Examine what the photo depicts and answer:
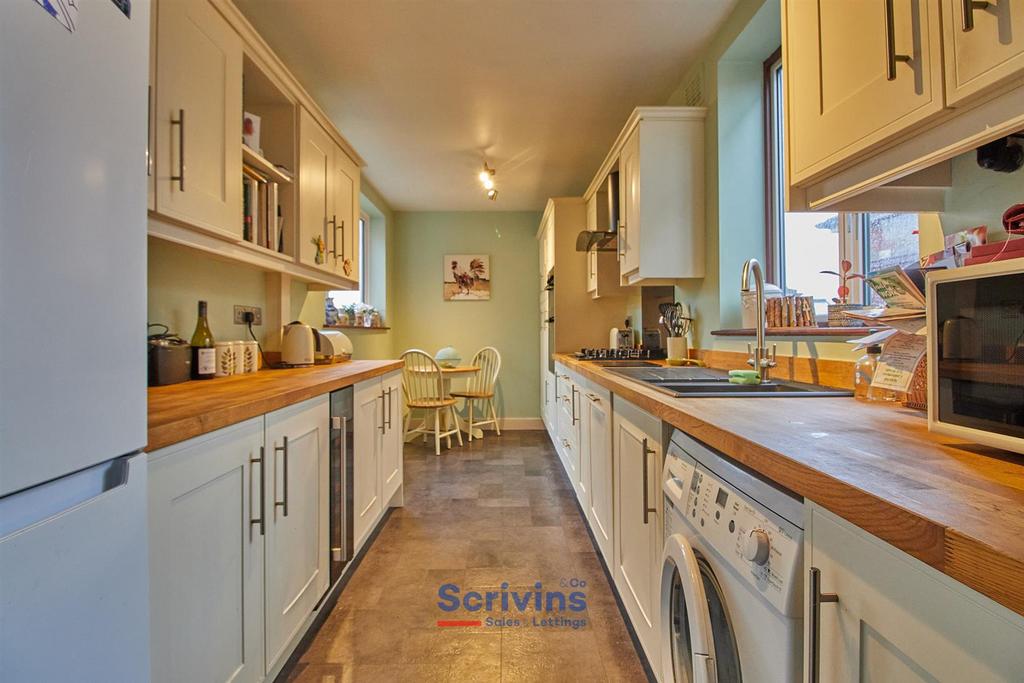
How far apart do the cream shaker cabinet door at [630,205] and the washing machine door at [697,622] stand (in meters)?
1.71

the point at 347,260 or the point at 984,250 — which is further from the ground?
the point at 347,260

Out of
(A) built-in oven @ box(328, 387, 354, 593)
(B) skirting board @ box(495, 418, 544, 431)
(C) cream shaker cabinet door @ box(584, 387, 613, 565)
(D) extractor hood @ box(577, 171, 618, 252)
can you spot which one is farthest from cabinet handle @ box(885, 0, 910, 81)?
(B) skirting board @ box(495, 418, 544, 431)

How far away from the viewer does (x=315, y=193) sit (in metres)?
2.22

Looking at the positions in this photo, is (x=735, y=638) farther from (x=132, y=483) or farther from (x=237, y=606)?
(x=237, y=606)

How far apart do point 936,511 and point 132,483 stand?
994 mm

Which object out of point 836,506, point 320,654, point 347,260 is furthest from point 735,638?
point 347,260

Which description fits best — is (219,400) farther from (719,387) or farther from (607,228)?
(607,228)

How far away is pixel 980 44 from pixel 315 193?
2.33 metres

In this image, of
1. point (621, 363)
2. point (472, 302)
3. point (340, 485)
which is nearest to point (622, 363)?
point (621, 363)

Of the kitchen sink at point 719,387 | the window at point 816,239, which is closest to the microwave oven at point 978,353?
the kitchen sink at point 719,387

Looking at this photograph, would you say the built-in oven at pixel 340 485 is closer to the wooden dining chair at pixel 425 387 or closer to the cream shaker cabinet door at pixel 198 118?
the cream shaker cabinet door at pixel 198 118

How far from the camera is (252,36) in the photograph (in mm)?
1629

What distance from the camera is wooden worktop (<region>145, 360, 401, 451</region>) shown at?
85 centimetres

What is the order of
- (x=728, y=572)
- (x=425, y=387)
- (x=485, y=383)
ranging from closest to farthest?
(x=728, y=572) → (x=425, y=387) → (x=485, y=383)
